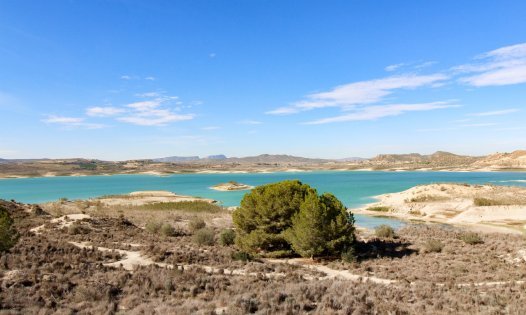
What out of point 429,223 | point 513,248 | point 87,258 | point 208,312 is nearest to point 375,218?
point 429,223

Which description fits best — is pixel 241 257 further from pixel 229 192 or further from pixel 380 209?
pixel 229 192

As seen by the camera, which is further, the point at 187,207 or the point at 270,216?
the point at 187,207

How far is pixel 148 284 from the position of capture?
54.5 ft

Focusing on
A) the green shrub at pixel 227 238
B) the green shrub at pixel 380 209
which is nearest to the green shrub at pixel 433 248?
the green shrub at pixel 227 238

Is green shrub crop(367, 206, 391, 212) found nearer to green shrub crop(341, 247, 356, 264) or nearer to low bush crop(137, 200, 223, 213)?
low bush crop(137, 200, 223, 213)

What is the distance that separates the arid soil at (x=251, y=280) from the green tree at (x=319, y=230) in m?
1.08

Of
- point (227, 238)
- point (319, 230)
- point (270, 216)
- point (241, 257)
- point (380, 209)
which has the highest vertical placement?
point (270, 216)

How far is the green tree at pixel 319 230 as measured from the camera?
2606cm

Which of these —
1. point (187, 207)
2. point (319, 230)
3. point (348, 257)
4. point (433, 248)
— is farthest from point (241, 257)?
point (187, 207)

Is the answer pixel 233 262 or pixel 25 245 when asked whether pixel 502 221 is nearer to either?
pixel 233 262

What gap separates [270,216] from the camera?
96.4 ft

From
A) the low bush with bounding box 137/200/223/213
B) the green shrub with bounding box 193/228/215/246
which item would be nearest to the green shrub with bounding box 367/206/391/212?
the low bush with bounding box 137/200/223/213

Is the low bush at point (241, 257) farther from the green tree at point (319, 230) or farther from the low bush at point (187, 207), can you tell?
the low bush at point (187, 207)

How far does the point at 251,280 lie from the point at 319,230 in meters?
9.02
